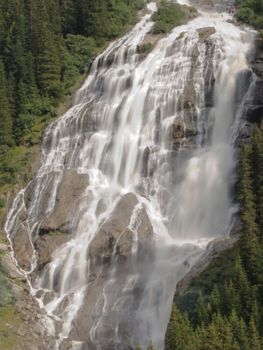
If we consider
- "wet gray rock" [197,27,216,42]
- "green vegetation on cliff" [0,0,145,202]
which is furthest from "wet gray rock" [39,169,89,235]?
"wet gray rock" [197,27,216,42]

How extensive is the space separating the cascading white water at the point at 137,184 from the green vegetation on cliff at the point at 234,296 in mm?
3470

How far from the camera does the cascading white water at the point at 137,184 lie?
4038 cm

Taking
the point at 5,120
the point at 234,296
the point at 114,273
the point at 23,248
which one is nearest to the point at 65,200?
the point at 23,248

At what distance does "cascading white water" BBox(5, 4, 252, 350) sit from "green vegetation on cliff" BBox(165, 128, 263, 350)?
3.47 meters

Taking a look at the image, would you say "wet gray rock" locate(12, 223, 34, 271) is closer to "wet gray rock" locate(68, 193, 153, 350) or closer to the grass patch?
"wet gray rock" locate(68, 193, 153, 350)

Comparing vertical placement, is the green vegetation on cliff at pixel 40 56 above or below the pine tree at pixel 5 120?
above

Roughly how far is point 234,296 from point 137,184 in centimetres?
2097

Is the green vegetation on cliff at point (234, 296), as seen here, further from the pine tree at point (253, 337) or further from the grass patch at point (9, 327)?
the grass patch at point (9, 327)

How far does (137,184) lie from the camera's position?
168 ft

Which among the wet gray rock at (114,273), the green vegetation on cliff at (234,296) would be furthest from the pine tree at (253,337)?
the wet gray rock at (114,273)

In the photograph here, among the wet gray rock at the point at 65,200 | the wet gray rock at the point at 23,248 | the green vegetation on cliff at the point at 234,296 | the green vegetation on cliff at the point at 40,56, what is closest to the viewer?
Answer: the green vegetation on cliff at the point at 234,296

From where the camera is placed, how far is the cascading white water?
40375mm

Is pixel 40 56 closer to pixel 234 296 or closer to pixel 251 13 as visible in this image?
pixel 251 13

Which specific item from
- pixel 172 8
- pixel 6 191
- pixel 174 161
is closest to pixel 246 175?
pixel 174 161
